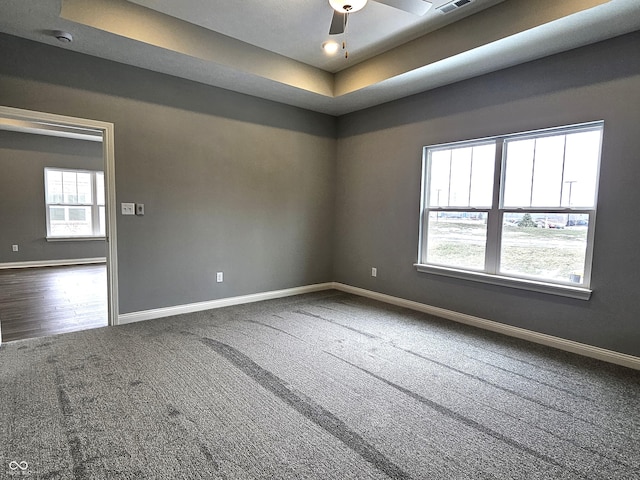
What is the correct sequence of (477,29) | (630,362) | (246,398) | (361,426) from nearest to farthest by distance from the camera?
(361,426), (246,398), (630,362), (477,29)

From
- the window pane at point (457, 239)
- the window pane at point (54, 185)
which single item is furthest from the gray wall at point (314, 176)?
the window pane at point (54, 185)

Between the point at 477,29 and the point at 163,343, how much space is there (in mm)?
3934

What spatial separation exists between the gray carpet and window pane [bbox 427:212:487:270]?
913 mm

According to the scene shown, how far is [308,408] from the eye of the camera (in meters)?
2.08

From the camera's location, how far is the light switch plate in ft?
11.5

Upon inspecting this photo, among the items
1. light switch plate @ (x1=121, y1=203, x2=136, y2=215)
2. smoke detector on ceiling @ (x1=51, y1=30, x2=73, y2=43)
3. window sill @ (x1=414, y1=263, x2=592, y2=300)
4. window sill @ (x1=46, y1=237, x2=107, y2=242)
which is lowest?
window sill @ (x1=46, y1=237, x2=107, y2=242)

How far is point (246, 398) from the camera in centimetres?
217

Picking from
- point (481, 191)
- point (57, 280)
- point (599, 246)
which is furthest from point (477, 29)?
point (57, 280)

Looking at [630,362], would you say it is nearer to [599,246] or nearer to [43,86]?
[599,246]

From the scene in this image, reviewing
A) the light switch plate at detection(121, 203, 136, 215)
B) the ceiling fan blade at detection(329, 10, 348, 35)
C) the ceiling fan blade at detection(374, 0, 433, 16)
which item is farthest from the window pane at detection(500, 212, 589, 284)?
the light switch plate at detection(121, 203, 136, 215)

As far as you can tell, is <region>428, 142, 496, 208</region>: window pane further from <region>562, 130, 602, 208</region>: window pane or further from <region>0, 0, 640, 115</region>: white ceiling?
<region>0, 0, 640, 115</region>: white ceiling

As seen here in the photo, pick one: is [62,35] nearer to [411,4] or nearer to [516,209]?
[411,4]

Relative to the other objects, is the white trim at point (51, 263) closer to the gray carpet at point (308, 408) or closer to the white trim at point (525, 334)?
the gray carpet at point (308, 408)

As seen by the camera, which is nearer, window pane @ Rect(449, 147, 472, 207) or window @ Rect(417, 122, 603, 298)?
window @ Rect(417, 122, 603, 298)
